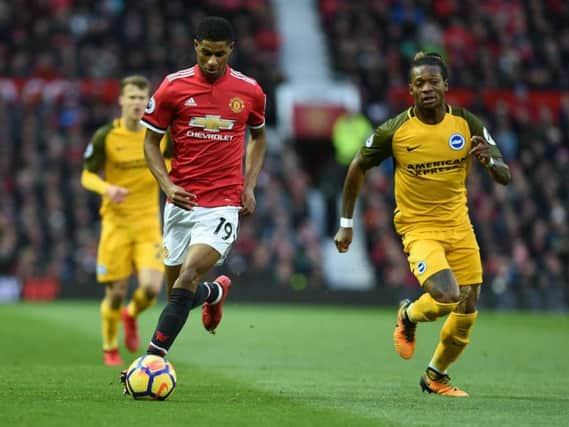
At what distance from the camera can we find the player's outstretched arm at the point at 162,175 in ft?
30.2

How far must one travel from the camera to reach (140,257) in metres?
12.9

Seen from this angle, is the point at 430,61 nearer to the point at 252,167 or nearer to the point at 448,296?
the point at 252,167

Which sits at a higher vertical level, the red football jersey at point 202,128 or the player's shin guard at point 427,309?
the red football jersey at point 202,128

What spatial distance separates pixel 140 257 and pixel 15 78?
1695cm

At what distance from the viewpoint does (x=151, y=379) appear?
340 inches

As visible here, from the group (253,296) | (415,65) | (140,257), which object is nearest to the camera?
(415,65)

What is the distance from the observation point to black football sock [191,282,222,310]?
32.9 feet

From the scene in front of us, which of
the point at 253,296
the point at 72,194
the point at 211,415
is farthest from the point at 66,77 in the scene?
the point at 211,415

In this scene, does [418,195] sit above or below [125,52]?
below

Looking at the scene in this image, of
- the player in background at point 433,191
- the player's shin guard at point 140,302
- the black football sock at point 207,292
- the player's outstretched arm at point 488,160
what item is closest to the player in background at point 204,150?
the black football sock at point 207,292

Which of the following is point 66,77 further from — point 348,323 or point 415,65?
point 415,65

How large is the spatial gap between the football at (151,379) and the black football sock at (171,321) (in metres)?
0.11

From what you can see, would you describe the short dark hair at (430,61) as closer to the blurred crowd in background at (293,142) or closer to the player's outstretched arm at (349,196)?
the player's outstretched arm at (349,196)

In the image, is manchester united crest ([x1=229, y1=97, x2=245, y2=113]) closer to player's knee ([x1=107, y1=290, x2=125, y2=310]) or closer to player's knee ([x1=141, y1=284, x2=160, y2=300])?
player's knee ([x1=141, y1=284, x2=160, y2=300])
